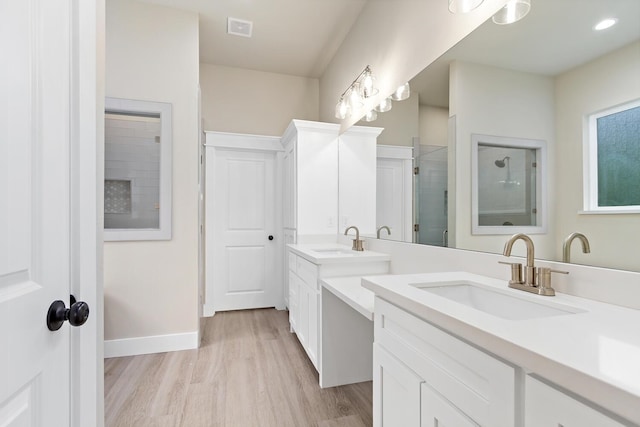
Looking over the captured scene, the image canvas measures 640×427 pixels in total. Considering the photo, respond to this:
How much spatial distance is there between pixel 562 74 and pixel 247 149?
121 inches

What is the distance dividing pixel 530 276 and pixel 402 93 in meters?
1.34

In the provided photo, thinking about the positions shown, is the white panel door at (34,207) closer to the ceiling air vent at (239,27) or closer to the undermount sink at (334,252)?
the undermount sink at (334,252)

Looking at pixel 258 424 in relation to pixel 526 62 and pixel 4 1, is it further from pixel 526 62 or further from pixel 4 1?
pixel 526 62

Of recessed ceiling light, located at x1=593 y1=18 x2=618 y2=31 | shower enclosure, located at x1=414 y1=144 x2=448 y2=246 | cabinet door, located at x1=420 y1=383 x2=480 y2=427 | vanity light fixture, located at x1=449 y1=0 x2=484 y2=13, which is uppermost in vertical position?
vanity light fixture, located at x1=449 y1=0 x2=484 y2=13

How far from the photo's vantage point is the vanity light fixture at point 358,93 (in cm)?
230

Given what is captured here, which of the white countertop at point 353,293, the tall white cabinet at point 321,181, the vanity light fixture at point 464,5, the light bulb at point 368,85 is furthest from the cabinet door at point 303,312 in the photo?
the vanity light fixture at point 464,5

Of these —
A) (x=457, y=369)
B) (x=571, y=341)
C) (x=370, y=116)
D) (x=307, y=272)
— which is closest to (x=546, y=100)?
(x=571, y=341)

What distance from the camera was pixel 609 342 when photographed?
600mm

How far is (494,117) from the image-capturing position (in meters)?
1.27

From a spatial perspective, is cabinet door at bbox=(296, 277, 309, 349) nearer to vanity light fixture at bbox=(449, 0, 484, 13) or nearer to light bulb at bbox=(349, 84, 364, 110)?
light bulb at bbox=(349, 84, 364, 110)

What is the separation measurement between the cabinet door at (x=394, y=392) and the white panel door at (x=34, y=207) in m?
0.94

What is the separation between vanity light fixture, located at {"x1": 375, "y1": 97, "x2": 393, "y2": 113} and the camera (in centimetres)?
211

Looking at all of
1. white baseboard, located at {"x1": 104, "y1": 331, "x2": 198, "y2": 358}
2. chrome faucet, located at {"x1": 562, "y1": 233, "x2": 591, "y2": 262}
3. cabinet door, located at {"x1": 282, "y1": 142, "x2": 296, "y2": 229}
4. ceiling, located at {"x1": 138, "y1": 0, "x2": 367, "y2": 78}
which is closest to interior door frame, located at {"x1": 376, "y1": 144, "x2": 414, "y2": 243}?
chrome faucet, located at {"x1": 562, "y1": 233, "x2": 591, "y2": 262}

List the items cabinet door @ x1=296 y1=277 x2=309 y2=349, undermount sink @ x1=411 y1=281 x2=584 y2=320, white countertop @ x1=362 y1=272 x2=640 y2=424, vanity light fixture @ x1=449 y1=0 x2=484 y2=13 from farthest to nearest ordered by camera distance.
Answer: cabinet door @ x1=296 y1=277 x2=309 y2=349, vanity light fixture @ x1=449 y1=0 x2=484 y2=13, undermount sink @ x1=411 y1=281 x2=584 y2=320, white countertop @ x1=362 y1=272 x2=640 y2=424
